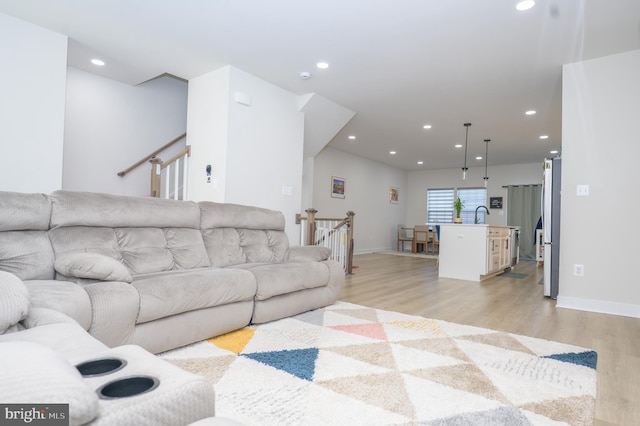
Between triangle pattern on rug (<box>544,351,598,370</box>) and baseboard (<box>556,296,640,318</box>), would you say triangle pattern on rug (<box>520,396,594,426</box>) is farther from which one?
baseboard (<box>556,296,640,318</box>)

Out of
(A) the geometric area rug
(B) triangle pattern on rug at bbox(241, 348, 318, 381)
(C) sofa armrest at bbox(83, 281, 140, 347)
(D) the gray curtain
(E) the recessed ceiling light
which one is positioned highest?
(E) the recessed ceiling light

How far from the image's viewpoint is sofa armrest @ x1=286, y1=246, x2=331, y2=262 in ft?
11.0

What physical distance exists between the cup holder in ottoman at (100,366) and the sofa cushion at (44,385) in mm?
169

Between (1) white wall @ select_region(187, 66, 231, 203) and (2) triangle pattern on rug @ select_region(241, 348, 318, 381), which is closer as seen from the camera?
(2) triangle pattern on rug @ select_region(241, 348, 318, 381)

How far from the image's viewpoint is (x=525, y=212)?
364 inches

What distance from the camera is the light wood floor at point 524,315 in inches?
72.6

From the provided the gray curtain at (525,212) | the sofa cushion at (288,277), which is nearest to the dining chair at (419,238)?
the gray curtain at (525,212)

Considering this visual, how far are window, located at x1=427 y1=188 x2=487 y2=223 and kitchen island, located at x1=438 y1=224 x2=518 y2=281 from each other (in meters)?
4.46

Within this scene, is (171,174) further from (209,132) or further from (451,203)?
(451,203)

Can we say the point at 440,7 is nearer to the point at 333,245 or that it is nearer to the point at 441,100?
the point at 441,100

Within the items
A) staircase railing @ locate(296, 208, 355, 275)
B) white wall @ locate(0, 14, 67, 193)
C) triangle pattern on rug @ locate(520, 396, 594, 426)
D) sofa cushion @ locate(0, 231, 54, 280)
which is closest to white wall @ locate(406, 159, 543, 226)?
staircase railing @ locate(296, 208, 355, 275)

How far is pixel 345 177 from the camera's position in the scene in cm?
878

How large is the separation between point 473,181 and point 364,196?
3.30 metres

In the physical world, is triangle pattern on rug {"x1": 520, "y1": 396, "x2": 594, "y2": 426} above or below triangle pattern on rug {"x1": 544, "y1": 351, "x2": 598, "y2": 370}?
below
